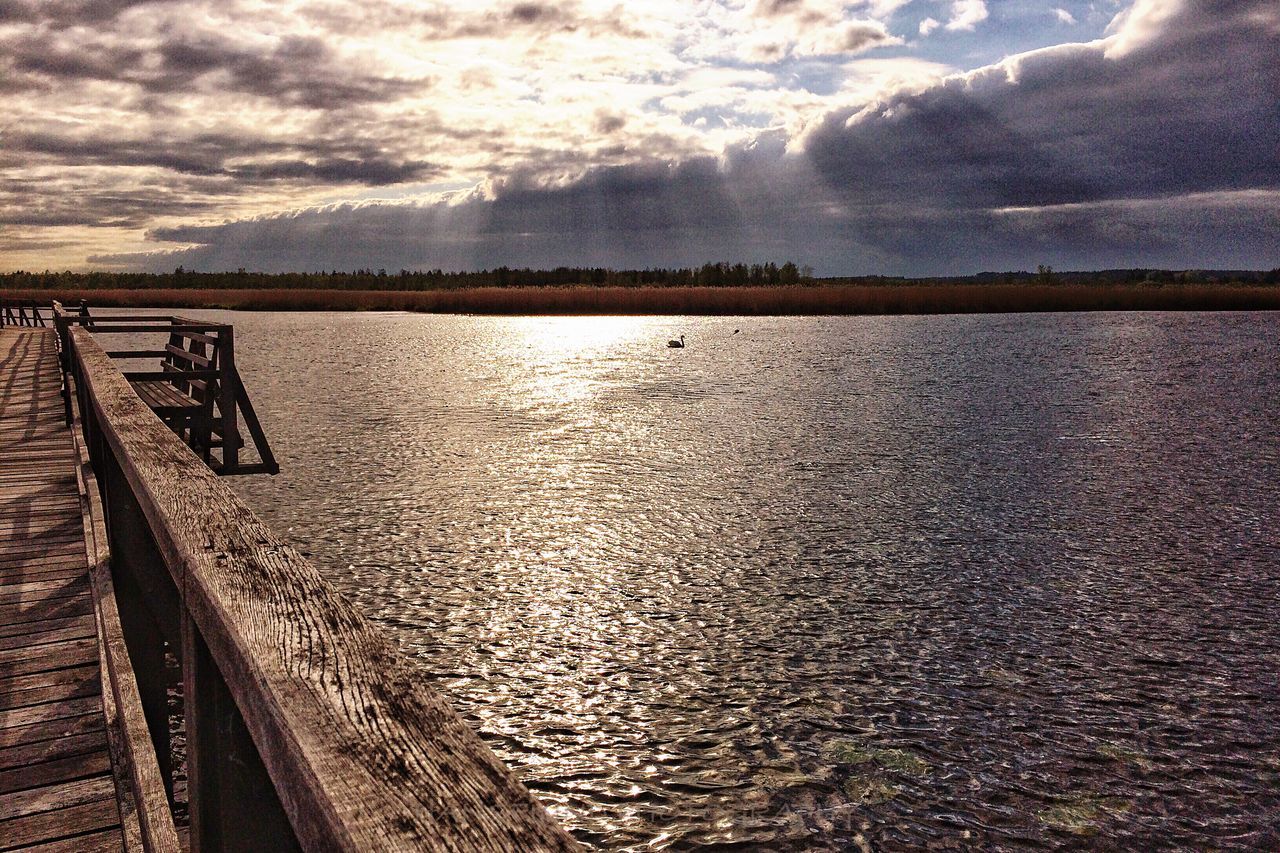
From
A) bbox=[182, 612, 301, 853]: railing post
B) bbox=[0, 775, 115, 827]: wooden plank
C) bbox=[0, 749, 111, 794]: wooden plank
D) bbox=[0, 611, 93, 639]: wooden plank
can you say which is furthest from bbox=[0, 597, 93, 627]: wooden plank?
bbox=[182, 612, 301, 853]: railing post

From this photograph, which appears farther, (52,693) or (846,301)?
(846,301)

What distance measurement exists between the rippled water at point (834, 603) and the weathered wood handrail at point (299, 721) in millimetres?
2969

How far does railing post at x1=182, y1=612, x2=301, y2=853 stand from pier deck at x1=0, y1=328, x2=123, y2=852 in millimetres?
1462

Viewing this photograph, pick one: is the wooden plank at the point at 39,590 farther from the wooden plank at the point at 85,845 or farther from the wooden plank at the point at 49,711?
the wooden plank at the point at 85,845

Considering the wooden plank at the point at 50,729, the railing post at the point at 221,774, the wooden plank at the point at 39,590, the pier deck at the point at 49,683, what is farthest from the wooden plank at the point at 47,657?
the railing post at the point at 221,774

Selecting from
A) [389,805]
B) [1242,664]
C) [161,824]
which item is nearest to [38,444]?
[161,824]

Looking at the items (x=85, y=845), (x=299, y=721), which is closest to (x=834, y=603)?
(x=85, y=845)

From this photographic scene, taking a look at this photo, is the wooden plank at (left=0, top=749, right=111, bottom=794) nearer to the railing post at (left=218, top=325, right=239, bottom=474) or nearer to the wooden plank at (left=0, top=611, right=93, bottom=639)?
the wooden plank at (left=0, top=611, right=93, bottom=639)

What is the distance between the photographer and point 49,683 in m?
4.17

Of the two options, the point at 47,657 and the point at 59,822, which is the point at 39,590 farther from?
the point at 59,822

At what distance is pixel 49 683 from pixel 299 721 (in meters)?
3.64

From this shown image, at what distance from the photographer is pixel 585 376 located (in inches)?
1035

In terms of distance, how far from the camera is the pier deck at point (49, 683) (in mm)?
3217

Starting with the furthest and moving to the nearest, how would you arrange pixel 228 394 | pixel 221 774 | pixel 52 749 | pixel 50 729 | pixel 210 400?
pixel 210 400
pixel 228 394
pixel 50 729
pixel 52 749
pixel 221 774
